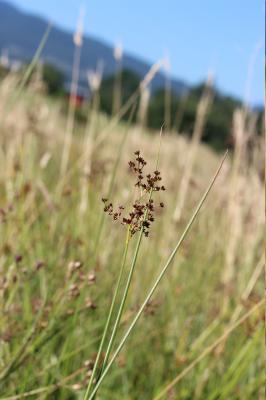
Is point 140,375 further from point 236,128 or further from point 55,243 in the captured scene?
point 236,128

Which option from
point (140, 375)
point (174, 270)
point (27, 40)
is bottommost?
point (140, 375)

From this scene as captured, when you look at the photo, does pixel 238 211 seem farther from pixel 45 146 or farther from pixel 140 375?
pixel 45 146

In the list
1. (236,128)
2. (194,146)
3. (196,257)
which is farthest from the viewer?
(196,257)

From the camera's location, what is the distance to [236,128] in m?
2.17

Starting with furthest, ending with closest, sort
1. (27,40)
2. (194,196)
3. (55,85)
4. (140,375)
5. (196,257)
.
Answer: (27,40) < (55,85) < (194,196) < (196,257) < (140,375)

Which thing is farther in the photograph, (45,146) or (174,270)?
(45,146)

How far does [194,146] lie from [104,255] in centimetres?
58

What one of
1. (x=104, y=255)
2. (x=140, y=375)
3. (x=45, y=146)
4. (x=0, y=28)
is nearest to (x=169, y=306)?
(x=104, y=255)

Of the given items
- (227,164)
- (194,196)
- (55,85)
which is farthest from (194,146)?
(55,85)

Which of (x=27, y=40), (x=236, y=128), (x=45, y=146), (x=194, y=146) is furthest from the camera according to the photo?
(x=27, y=40)

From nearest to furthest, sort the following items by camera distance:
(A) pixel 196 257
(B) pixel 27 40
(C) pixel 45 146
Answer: (A) pixel 196 257
(C) pixel 45 146
(B) pixel 27 40

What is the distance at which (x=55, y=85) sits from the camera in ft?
101

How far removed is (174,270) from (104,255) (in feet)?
1.29

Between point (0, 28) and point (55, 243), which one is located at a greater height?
point (0, 28)
